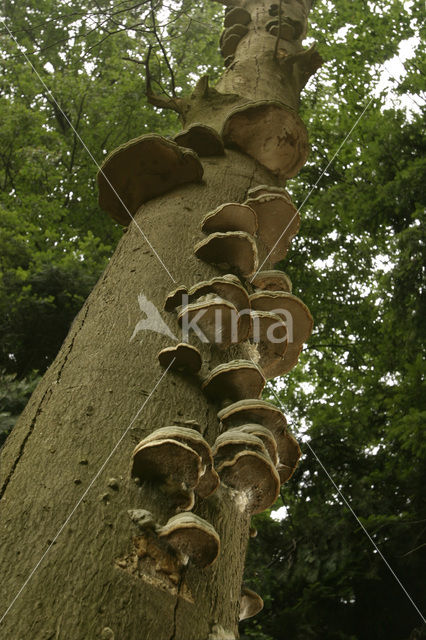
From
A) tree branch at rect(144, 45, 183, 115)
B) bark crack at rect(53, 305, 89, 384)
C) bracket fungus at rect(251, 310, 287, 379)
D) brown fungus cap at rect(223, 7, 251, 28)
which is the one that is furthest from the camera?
brown fungus cap at rect(223, 7, 251, 28)

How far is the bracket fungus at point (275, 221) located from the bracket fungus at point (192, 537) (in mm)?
1963

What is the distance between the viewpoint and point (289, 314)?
2879 mm

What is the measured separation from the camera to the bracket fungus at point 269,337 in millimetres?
2646

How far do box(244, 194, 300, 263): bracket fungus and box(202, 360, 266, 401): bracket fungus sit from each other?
4.14ft

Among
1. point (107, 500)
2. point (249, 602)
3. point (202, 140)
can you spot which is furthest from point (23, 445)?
point (202, 140)

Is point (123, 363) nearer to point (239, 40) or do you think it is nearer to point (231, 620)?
point (231, 620)

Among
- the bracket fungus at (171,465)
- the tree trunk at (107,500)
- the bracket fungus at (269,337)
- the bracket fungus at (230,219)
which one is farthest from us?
the bracket fungus at (230,219)

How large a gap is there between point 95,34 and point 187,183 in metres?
13.2

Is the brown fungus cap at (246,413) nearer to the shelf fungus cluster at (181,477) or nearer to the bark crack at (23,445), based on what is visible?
the shelf fungus cluster at (181,477)

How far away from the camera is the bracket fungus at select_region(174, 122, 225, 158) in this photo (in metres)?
3.55

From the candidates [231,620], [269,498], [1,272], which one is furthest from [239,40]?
[231,620]

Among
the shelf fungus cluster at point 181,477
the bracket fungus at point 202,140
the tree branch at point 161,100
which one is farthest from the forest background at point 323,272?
the shelf fungus cluster at point 181,477

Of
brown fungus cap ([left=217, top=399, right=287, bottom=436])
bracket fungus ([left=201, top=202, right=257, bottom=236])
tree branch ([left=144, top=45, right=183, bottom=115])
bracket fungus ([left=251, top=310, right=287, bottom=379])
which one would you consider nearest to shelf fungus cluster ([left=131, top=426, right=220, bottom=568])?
brown fungus cap ([left=217, top=399, right=287, bottom=436])

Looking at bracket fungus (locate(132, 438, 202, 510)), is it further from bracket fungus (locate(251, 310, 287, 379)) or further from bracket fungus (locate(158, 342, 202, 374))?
bracket fungus (locate(251, 310, 287, 379))
